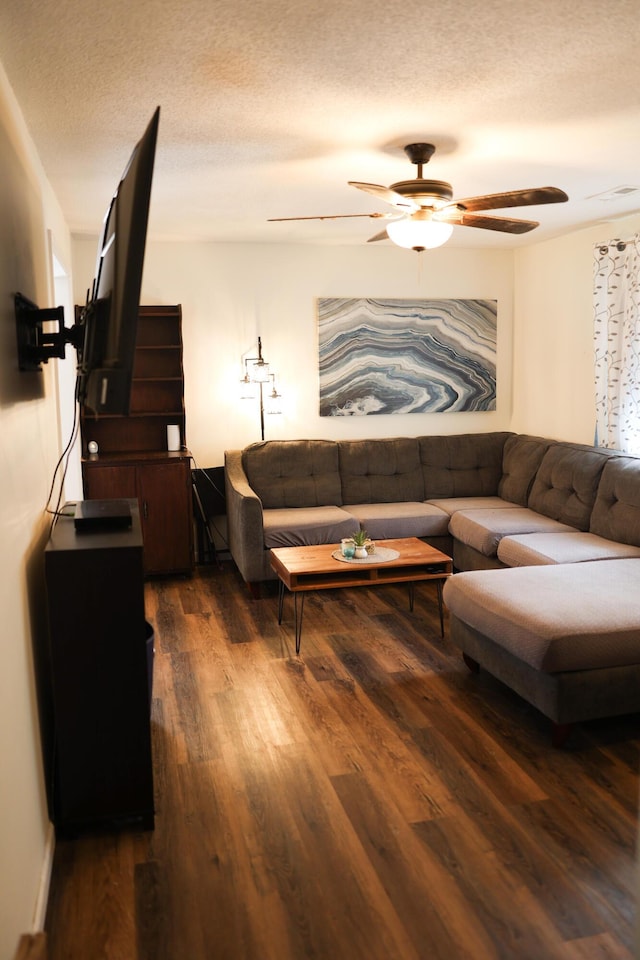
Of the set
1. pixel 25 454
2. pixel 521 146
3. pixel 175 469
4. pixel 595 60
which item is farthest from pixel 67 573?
pixel 175 469

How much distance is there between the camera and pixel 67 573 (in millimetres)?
2344

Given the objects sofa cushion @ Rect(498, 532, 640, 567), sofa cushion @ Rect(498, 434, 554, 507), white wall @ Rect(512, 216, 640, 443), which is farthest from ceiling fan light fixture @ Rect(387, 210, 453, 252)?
sofa cushion @ Rect(498, 434, 554, 507)

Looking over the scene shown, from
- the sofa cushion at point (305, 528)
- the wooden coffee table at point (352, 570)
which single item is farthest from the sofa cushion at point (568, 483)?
the sofa cushion at point (305, 528)

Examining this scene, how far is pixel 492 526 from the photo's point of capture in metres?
4.77

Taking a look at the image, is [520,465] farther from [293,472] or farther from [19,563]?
[19,563]

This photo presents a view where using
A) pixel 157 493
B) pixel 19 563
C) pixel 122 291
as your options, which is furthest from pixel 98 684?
pixel 157 493

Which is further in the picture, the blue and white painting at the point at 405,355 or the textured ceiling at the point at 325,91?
the blue and white painting at the point at 405,355

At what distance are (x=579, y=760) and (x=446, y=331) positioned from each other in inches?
154

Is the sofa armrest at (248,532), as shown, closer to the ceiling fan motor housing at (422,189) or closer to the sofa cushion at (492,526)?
the sofa cushion at (492,526)

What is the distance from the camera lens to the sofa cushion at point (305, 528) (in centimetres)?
486

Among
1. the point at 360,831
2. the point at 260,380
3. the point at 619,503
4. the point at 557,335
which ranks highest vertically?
the point at 557,335

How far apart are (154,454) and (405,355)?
2071 mm

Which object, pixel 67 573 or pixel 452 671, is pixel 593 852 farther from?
pixel 67 573

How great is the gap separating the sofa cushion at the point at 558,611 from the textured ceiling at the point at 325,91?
6.12 feet
